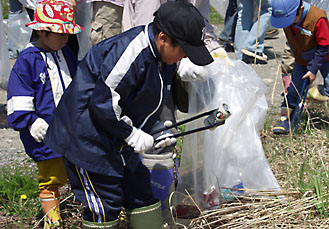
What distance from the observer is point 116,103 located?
6.57 ft

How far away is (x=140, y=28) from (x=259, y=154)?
1067 millimetres

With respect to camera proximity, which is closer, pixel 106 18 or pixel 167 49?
pixel 167 49

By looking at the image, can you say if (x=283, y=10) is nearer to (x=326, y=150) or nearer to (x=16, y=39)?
(x=326, y=150)

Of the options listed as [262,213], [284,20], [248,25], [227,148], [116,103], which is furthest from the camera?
[248,25]

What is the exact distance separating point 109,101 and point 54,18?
76cm

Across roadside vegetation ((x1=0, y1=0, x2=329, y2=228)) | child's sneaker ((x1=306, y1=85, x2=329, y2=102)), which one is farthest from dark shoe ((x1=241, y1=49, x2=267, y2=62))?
roadside vegetation ((x1=0, y1=0, x2=329, y2=228))

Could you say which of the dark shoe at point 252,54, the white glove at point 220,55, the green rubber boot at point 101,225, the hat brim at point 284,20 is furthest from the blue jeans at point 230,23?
the green rubber boot at point 101,225

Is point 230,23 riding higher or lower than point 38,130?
lower

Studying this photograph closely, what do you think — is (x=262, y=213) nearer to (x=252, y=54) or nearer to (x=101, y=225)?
(x=101, y=225)

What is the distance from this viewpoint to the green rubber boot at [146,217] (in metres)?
2.36

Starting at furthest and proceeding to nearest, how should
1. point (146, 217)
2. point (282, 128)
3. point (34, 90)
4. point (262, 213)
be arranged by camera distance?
point (282, 128) < point (262, 213) < point (34, 90) < point (146, 217)

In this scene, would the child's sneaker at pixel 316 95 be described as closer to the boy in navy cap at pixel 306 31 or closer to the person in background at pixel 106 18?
the boy in navy cap at pixel 306 31

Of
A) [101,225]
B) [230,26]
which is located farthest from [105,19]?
[230,26]

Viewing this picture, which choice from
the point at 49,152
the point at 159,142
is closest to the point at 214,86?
the point at 159,142
